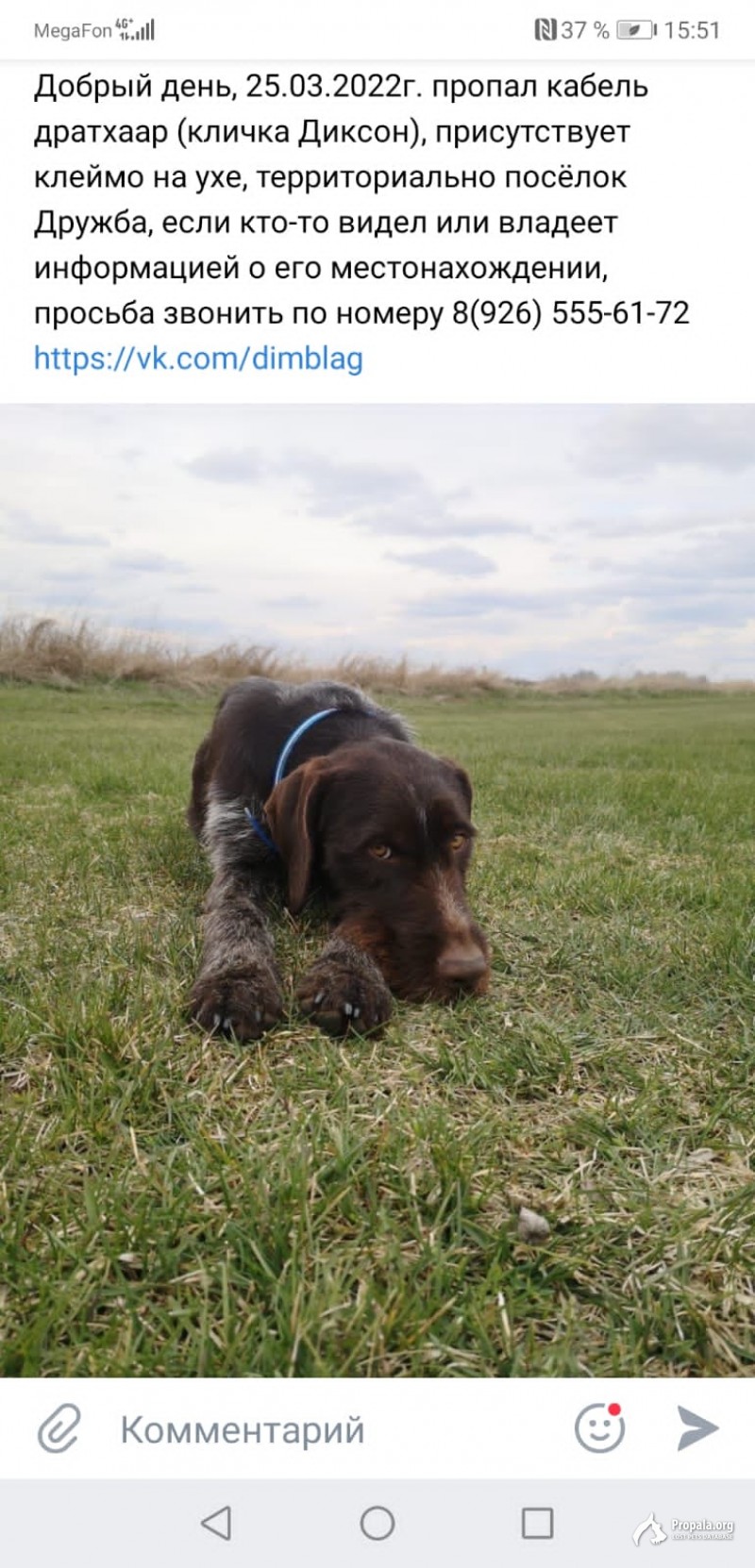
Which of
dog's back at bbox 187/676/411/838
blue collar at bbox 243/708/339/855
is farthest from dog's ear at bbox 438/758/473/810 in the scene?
blue collar at bbox 243/708/339/855

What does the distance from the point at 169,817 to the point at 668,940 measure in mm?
3887

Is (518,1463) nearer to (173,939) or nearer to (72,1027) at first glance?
(72,1027)

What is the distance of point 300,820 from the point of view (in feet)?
11.5

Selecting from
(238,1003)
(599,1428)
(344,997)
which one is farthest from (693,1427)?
(238,1003)

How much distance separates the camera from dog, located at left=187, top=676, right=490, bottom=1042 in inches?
117

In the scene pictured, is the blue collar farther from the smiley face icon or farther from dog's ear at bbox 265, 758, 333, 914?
the smiley face icon

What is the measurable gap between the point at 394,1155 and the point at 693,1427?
2.74 feet

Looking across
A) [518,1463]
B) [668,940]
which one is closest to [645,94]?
[668,940]
